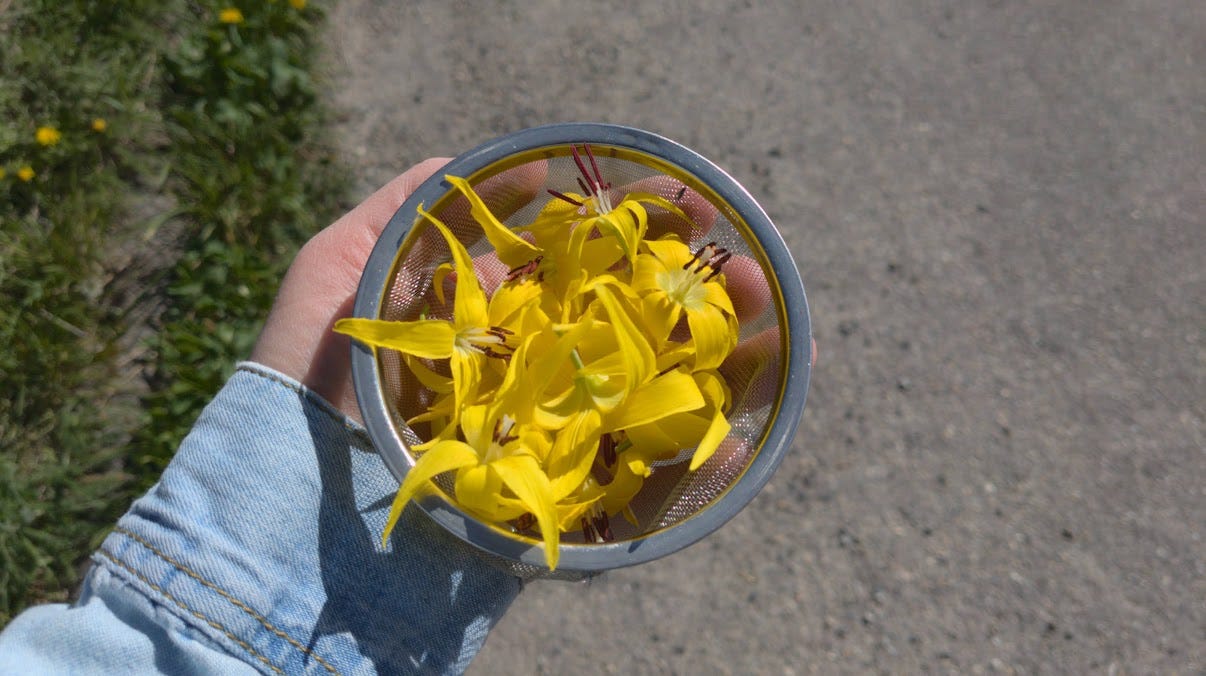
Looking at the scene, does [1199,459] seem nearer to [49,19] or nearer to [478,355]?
[478,355]

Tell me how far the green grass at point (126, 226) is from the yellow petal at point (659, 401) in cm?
134

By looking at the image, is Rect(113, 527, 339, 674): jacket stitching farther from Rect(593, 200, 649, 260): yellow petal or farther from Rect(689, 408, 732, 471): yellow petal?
Rect(593, 200, 649, 260): yellow petal

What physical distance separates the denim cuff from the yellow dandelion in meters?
1.29

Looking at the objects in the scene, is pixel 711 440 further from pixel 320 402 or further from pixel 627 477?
pixel 320 402

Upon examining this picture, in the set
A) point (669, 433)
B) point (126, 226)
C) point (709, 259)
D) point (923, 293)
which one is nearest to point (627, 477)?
point (669, 433)

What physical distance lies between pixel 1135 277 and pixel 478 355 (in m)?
1.99

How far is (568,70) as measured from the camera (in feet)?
8.41

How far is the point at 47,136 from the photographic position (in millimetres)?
2342

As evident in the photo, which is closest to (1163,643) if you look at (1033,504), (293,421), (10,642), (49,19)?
(1033,504)

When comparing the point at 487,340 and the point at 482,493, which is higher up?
the point at 487,340

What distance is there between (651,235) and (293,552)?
0.75 meters

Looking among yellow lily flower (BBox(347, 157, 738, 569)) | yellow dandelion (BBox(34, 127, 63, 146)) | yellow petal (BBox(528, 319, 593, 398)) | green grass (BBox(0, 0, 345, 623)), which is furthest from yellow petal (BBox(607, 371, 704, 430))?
yellow dandelion (BBox(34, 127, 63, 146))

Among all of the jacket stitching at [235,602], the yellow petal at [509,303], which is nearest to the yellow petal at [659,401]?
the yellow petal at [509,303]

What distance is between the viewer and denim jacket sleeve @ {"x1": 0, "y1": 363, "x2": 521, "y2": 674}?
4.40 feet
